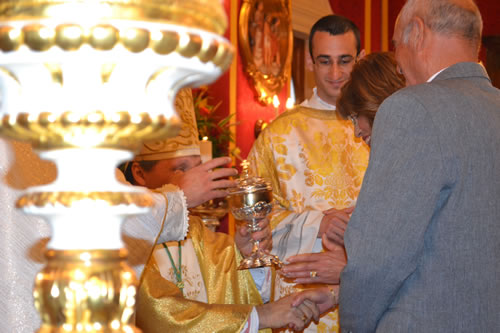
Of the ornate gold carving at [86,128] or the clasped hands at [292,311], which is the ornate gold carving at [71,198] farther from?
the clasped hands at [292,311]

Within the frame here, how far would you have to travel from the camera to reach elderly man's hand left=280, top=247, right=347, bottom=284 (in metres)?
2.72

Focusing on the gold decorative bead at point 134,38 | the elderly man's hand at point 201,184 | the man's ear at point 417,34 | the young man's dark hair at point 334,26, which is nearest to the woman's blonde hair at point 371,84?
the man's ear at point 417,34

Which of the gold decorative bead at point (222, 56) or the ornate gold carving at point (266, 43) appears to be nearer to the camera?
the gold decorative bead at point (222, 56)

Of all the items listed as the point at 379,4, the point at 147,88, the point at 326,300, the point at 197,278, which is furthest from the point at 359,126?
the point at 379,4

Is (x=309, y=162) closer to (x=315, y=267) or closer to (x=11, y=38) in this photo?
(x=315, y=267)

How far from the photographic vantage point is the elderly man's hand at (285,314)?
2.35 meters

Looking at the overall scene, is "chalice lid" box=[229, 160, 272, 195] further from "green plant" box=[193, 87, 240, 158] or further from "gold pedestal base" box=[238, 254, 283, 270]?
"green plant" box=[193, 87, 240, 158]

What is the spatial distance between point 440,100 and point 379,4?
871cm

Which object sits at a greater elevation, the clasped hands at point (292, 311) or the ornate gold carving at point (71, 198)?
the ornate gold carving at point (71, 198)

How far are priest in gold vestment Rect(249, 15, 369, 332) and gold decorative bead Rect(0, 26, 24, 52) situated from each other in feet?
8.63

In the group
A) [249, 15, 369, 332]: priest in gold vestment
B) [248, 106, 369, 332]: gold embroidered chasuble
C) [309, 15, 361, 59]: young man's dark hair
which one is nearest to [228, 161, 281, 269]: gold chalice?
[249, 15, 369, 332]: priest in gold vestment

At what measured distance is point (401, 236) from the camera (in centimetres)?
163

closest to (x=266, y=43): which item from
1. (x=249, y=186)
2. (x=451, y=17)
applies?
(x=249, y=186)

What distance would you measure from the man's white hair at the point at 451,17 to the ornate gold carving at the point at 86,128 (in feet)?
4.90
